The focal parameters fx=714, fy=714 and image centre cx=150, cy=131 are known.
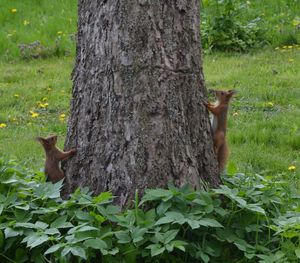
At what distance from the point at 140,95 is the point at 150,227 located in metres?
0.74

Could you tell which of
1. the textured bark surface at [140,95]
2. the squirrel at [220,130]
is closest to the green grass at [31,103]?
the squirrel at [220,130]

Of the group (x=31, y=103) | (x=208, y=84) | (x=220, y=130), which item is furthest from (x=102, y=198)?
(x=208, y=84)

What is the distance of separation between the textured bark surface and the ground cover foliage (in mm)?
168

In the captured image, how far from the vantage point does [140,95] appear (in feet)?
12.8

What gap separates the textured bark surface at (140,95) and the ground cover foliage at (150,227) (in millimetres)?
168

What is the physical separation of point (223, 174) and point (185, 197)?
2.17 feet

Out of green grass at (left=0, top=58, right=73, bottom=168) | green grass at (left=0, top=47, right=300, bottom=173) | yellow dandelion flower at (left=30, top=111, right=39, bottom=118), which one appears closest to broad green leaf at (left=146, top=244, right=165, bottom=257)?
green grass at (left=0, top=47, right=300, bottom=173)

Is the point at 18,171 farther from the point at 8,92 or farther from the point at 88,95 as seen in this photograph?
the point at 8,92

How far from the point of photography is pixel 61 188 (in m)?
4.20

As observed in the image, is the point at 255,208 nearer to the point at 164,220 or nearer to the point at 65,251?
the point at 164,220

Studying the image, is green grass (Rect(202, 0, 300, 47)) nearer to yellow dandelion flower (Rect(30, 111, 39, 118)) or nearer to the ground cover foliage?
yellow dandelion flower (Rect(30, 111, 39, 118))

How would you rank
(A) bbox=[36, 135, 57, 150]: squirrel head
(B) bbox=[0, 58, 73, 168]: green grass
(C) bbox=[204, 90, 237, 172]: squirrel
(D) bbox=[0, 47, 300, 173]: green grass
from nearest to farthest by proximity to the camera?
1. (C) bbox=[204, 90, 237, 172]: squirrel
2. (A) bbox=[36, 135, 57, 150]: squirrel head
3. (D) bbox=[0, 47, 300, 173]: green grass
4. (B) bbox=[0, 58, 73, 168]: green grass

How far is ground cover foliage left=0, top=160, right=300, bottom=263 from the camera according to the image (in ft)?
11.7

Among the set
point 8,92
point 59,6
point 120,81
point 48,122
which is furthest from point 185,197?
point 59,6
